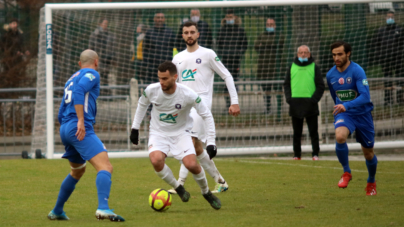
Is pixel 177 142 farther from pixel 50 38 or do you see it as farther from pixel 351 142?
pixel 351 142

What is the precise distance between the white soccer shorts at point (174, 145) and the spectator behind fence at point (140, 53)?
6523 mm

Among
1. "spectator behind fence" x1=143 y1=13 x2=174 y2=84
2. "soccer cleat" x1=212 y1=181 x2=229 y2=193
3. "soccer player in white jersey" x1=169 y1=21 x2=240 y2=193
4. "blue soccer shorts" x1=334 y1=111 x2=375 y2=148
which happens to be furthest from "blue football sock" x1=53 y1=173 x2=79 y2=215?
"spectator behind fence" x1=143 y1=13 x2=174 y2=84

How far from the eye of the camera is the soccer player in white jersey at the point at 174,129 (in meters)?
6.68

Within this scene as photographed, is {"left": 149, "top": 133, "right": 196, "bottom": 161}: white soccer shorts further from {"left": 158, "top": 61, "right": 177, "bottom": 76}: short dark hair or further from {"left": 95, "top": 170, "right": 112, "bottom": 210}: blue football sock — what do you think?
{"left": 95, "top": 170, "right": 112, "bottom": 210}: blue football sock

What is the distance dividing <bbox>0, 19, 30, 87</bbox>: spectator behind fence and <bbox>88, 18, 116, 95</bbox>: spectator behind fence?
273cm

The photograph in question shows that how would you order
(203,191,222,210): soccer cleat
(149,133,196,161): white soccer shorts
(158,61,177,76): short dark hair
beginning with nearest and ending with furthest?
(158,61,177,76): short dark hair < (203,191,222,210): soccer cleat < (149,133,196,161): white soccer shorts

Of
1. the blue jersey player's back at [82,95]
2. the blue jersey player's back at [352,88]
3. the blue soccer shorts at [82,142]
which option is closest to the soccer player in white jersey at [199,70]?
the blue jersey player's back at [352,88]

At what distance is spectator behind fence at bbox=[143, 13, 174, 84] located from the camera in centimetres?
1295

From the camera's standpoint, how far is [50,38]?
40.1 feet

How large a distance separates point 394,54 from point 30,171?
8.34m

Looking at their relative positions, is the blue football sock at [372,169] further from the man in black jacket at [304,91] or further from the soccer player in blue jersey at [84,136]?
the man in black jacket at [304,91]

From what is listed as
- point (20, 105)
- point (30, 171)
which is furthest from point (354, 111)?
point (20, 105)

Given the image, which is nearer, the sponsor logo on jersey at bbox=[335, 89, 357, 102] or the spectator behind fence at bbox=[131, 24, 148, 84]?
the sponsor logo on jersey at bbox=[335, 89, 357, 102]

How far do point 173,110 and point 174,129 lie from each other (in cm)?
24
